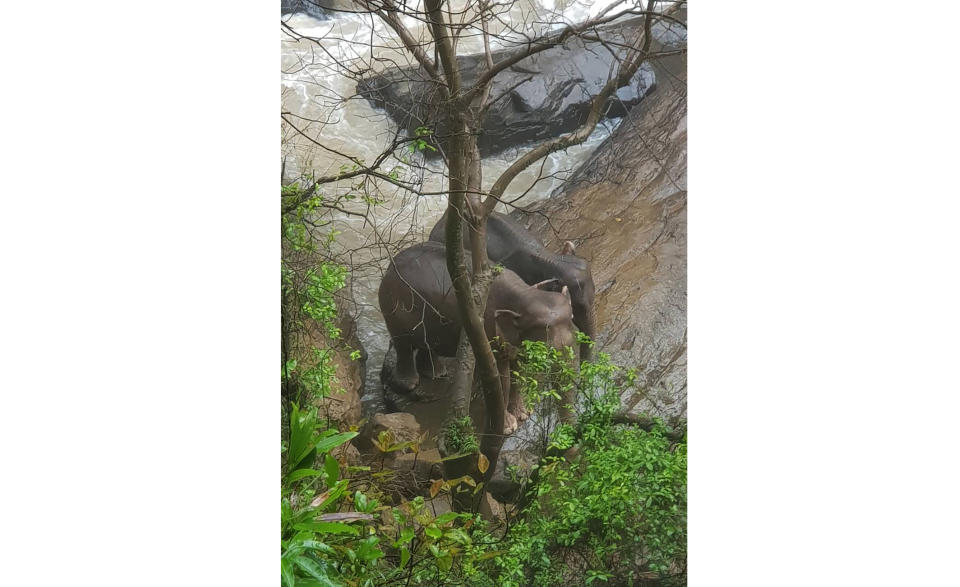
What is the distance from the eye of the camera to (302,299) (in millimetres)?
3273

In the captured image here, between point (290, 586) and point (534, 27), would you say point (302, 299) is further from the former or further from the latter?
point (534, 27)

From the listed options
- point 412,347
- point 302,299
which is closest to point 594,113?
point 412,347

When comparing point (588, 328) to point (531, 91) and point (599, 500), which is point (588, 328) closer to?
point (599, 500)

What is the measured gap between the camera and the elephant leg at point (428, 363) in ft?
10.4

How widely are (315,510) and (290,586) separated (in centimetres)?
29

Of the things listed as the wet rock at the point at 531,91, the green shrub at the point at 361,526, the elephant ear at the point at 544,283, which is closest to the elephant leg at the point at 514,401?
the elephant ear at the point at 544,283

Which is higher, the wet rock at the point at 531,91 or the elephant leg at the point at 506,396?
the wet rock at the point at 531,91

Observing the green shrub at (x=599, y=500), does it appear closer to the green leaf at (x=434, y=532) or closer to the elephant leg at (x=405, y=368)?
the green leaf at (x=434, y=532)

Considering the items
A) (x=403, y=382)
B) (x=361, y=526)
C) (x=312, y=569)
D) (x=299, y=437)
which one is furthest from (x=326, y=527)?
(x=403, y=382)

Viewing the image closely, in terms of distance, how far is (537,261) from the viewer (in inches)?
126

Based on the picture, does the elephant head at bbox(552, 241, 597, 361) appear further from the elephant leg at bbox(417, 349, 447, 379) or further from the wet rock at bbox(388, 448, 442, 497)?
the wet rock at bbox(388, 448, 442, 497)

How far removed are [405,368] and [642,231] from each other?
108 cm

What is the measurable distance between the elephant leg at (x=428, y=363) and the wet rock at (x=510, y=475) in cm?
43

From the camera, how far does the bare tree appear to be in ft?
10.1
